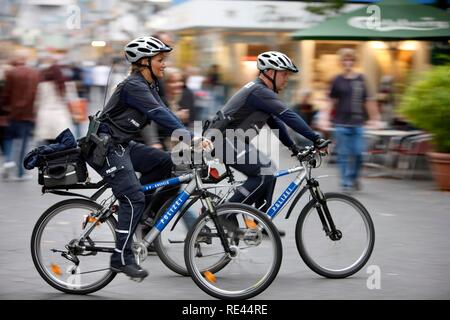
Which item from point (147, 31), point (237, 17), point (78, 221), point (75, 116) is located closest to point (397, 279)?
point (78, 221)

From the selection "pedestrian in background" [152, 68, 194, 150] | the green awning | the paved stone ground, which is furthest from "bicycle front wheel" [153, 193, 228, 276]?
the green awning

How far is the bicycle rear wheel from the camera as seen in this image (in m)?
5.93

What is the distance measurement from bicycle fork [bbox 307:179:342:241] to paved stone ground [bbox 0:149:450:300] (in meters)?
0.37

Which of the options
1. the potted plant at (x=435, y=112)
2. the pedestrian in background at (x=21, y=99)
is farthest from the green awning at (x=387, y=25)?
the pedestrian in background at (x=21, y=99)

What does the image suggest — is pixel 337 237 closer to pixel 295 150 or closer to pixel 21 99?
pixel 295 150

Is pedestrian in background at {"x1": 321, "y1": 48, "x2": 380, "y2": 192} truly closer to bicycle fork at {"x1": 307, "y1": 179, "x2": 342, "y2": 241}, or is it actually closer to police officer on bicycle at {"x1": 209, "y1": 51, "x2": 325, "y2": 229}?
A: police officer on bicycle at {"x1": 209, "y1": 51, "x2": 325, "y2": 229}

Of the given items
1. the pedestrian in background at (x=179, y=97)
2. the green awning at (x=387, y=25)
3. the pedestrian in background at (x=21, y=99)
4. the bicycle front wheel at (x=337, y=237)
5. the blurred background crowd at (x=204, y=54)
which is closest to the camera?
the bicycle front wheel at (x=337, y=237)

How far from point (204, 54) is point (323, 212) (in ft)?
59.0

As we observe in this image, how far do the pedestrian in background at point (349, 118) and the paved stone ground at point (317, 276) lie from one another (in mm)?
1016

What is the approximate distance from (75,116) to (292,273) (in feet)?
29.2

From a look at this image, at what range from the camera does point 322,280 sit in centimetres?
643

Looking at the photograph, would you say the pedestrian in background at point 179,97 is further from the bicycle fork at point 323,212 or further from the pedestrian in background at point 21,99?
the bicycle fork at point 323,212

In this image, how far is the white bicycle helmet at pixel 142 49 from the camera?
5.96m
